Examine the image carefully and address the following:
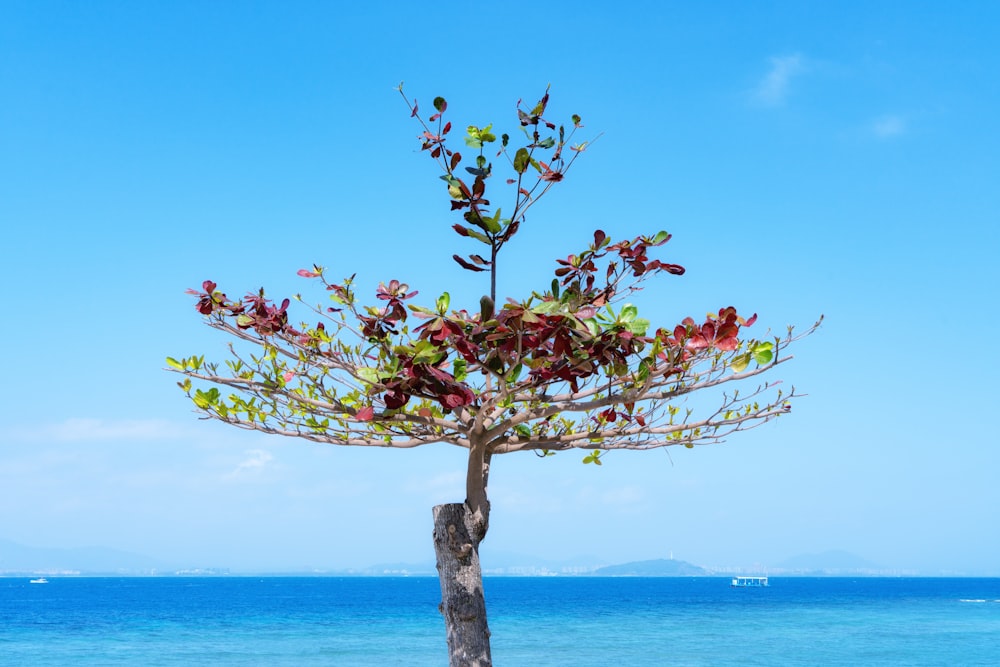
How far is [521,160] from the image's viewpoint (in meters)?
3.64

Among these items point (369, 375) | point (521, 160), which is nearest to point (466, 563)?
point (369, 375)

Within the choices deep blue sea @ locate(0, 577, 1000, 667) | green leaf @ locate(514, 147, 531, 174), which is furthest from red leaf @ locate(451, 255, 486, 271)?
deep blue sea @ locate(0, 577, 1000, 667)

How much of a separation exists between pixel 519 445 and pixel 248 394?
1.32 meters

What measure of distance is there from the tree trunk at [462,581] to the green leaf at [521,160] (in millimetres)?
1646

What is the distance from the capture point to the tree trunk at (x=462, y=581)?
4.11 meters

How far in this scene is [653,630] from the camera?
139 ft

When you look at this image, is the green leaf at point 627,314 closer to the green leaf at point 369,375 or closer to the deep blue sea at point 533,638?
the green leaf at point 369,375

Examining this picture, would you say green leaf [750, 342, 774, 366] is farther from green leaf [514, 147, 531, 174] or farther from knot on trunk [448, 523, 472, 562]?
knot on trunk [448, 523, 472, 562]

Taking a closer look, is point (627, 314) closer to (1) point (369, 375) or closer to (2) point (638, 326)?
(2) point (638, 326)

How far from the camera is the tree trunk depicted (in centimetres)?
411

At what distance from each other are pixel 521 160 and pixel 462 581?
1.95 metres

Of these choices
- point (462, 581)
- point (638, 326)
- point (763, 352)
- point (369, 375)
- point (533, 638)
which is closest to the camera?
point (638, 326)

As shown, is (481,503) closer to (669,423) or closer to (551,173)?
(669,423)

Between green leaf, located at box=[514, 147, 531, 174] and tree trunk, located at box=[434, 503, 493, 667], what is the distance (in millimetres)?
1646
